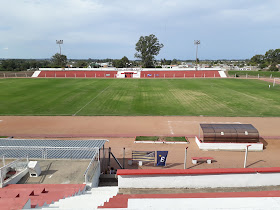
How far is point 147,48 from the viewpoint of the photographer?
12138 centimetres

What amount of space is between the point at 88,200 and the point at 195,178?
509cm

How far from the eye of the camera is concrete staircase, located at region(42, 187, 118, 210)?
24.9ft

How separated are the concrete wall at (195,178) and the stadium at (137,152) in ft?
0.16

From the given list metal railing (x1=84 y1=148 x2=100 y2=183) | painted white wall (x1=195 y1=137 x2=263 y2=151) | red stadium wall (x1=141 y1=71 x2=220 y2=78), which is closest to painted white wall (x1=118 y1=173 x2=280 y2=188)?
metal railing (x1=84 y1=148 x2=100 y2=183)

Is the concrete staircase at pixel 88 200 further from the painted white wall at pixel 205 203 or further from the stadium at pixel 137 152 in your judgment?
the painted white wall at pixel 205 203

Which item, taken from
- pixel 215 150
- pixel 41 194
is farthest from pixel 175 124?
pixel 41 194

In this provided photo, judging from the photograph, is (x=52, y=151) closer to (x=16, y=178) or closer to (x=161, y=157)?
(x=16, y=178)

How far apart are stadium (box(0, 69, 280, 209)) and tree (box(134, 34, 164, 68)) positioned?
86.0m

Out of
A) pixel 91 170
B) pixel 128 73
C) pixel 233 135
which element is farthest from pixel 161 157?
pixel 128 73

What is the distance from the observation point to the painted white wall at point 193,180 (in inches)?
427

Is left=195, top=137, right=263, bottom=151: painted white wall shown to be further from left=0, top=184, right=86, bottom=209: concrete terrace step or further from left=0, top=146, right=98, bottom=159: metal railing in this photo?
left=0, top=184, right=86, bottom=209: concrete terrace step

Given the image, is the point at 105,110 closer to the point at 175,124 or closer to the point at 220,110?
the point at 175,124

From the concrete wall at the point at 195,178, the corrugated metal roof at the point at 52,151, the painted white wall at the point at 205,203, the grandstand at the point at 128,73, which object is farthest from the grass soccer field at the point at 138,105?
the grandstand at the point at 128,73

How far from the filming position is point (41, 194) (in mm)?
9242
